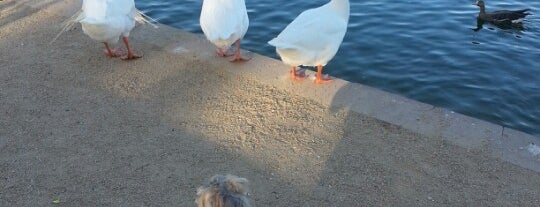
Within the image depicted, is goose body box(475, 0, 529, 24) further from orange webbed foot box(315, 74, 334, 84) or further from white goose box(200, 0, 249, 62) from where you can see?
white goose box(200, 0, 249, 62)

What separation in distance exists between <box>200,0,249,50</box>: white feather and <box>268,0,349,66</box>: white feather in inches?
27.3

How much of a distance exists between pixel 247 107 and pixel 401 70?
280 centimetres

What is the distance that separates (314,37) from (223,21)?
1160 mm

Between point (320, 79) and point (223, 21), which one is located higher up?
point (223, 21)

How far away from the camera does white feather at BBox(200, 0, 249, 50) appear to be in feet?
20.8

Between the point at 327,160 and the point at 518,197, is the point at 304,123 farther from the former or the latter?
Result: the point at 518,197

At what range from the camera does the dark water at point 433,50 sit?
691 cm

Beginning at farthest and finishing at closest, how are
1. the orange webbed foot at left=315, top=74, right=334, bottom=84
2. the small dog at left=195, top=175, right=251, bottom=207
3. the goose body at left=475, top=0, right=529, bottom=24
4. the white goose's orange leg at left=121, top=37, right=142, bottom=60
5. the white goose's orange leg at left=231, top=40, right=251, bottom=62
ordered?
the goose body at left=475, top=0, right=529, bottom=24 → the white goose's orange leg at left=121, top=37, right=142, bottom=60 → the white goose's orange leg at left=231, top=40, right=251, bottom=62 → the orange webbed foot at left=315, top=74, right=334, bottom=84 → the small dog at left=195, top=175, right=251, bottom=207

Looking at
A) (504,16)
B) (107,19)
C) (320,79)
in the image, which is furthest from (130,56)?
(504,16)

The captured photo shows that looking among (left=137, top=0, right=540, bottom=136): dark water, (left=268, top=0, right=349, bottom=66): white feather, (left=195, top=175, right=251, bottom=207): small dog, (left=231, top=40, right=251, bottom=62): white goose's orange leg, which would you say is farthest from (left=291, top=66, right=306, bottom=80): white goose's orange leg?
(left=195, top=175, right=251, bottom=207): small dog

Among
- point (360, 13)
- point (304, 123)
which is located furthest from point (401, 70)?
point (304, 123)

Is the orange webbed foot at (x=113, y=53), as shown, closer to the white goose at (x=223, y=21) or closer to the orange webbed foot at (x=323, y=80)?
the white goose at (x=223, y=21)

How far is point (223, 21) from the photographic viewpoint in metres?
6.39

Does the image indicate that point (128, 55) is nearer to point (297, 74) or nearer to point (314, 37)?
point (297, 74)
